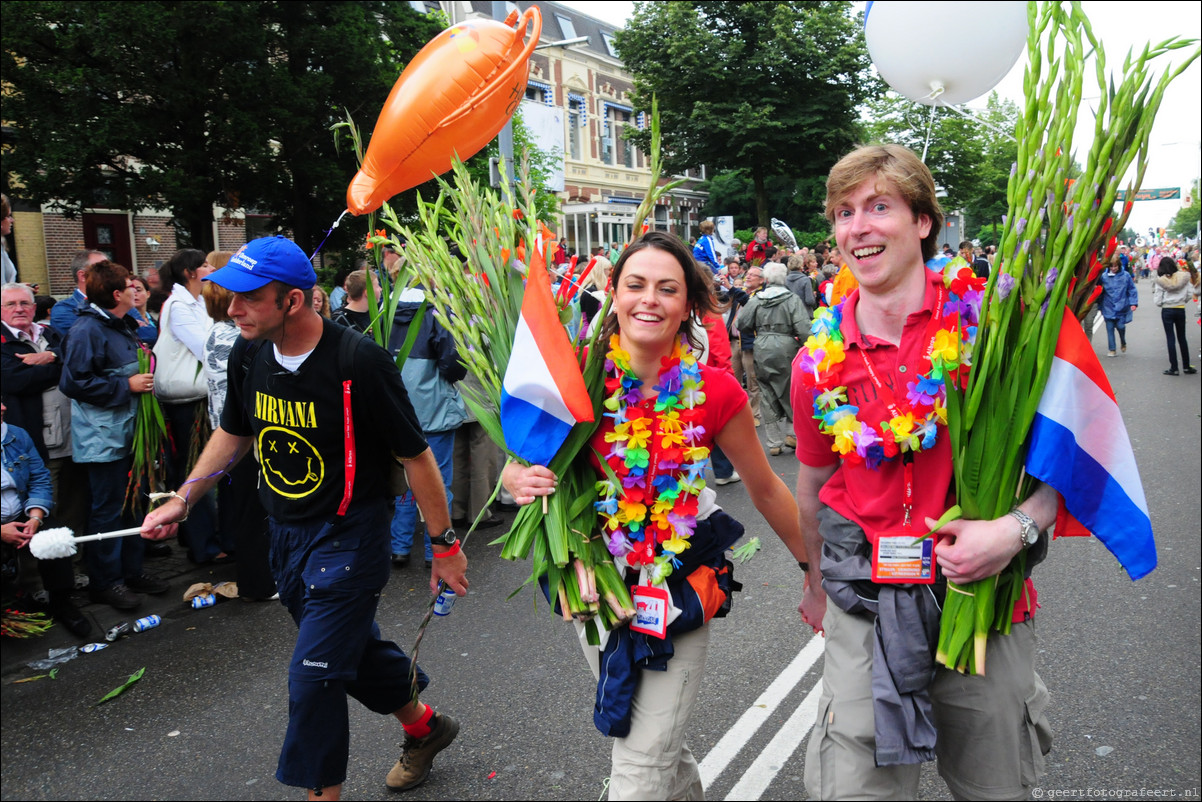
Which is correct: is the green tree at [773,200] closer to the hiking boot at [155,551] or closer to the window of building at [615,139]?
the window of building at [615,139]

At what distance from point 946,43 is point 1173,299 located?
1483cm

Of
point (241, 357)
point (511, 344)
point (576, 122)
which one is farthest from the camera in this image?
point (576, 122)

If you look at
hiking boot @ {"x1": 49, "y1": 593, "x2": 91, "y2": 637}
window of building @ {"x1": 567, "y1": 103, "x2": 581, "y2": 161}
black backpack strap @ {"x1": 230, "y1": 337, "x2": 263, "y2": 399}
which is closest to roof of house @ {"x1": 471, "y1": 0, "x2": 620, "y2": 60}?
window of building @ {"x1": 567, "y1": 103, "x2": 581, "y2": 161}

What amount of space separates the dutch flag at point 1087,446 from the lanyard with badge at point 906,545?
12.0 inches

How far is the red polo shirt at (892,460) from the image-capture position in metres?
2.29

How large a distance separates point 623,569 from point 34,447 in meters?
4.18

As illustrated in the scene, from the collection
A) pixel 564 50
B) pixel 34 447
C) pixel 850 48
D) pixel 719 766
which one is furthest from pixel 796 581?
pixel 564 50

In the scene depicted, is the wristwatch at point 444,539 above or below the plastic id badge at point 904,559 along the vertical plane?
below

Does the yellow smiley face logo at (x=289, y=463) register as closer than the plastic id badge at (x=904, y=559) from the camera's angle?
No

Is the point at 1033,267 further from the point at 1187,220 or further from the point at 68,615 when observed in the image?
the point at 1187,220

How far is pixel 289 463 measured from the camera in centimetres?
316

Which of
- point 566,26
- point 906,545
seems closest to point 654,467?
point 906,545

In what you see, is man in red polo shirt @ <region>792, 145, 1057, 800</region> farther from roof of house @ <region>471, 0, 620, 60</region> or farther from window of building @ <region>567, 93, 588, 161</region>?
roof of house @ <region>471, 0, 620, 60</region>

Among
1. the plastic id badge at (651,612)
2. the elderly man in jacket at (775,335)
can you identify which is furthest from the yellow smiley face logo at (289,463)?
the elderly man in jacket at (775,335)
